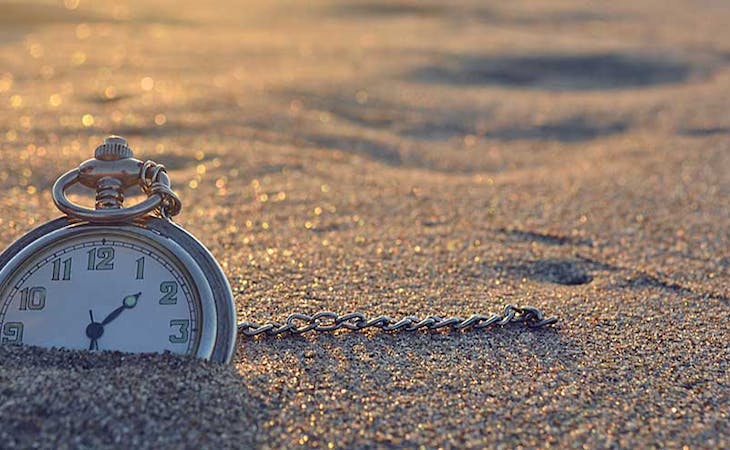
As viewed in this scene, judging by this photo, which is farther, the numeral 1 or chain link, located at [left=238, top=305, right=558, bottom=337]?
chain link, located at [left=238, top=305, right=558, bottom=337]

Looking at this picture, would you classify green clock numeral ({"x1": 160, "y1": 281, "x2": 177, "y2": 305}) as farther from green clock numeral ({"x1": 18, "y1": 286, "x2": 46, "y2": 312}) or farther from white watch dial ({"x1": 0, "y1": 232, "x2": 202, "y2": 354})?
green clock numeral ({"x1": 18, "y1": 286, "x2": 46, "y2": 312})

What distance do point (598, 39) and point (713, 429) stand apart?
627 cm

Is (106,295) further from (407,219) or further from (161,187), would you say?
(407,219)

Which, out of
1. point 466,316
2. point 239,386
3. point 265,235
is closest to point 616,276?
point 466,316

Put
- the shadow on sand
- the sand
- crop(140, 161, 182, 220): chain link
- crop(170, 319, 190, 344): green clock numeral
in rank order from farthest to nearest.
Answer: the shadow on sand < crop(140, 161, 182, 220): chain link < crop(170, 319, 190, 344): green clock numeral < the sand

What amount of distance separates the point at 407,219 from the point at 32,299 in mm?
1621

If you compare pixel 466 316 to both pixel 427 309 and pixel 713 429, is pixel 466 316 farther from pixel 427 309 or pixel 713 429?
pixel 713 429

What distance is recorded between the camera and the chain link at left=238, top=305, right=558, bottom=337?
220 centimetres

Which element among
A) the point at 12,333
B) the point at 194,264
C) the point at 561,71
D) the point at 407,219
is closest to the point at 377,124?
the point at 407,219

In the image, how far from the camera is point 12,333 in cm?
Result: 194

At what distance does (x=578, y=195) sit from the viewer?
3.64 m

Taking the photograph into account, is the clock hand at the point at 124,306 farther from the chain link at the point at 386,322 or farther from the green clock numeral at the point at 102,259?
the chain link at the point at 386,322

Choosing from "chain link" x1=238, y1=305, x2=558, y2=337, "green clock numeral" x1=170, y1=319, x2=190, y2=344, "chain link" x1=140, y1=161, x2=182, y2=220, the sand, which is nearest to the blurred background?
the sand

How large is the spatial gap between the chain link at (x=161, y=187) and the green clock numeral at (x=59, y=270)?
0.75ft
